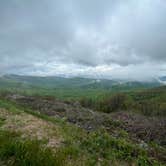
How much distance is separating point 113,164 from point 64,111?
1063 centimetres

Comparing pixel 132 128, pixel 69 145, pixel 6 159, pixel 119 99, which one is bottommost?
pixel 119 99

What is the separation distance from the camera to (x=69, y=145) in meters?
7.08

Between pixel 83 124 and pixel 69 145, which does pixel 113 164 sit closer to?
pixel 69 145

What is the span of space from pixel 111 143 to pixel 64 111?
874cm

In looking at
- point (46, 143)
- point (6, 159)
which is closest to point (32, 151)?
point (6, 159)

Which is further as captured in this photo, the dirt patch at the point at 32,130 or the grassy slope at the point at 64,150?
the dirt patch at the point at 32,130

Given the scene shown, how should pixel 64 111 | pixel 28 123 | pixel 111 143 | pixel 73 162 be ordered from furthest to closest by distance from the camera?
pixel 64 111, pixel 28 123, pixel 111 143, pixel 73 162

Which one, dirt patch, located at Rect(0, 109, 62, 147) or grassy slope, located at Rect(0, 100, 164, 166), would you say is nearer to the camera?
grassy slope, located at Rect(0, 100, 164, 166)

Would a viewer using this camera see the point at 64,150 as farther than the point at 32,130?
No

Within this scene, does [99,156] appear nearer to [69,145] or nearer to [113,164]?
[113,164]

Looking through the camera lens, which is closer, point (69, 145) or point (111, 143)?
point (69, 145)

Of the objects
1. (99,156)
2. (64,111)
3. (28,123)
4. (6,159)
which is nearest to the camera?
(6,159)

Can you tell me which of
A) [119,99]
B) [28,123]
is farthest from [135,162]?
[119,99]

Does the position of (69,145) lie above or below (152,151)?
above
